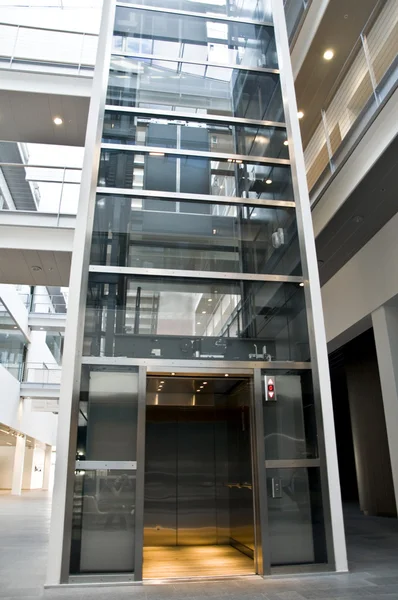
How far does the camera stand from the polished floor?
5.27 meters

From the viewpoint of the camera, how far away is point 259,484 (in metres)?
5.16

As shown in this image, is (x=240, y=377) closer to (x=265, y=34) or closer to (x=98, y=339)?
(x=98, y=339)

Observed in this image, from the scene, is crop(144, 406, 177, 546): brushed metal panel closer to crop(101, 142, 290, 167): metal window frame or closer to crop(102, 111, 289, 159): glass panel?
crop(101, 142, 290, 167): metal window frame

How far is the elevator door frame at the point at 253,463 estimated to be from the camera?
488 cm

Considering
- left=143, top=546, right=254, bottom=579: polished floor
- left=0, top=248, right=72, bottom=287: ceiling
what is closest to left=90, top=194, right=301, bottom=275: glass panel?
left=143, top=546, right=254, bottom=579: polished floor

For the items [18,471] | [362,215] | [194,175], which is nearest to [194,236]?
[194,175]

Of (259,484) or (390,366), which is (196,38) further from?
(259,484)

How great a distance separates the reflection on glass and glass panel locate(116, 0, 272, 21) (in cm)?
745

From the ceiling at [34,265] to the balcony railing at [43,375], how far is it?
35.9ft

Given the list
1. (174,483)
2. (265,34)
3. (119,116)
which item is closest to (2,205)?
A: (119,116)

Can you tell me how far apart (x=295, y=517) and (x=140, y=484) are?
1.70m

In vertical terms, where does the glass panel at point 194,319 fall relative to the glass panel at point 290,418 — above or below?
above

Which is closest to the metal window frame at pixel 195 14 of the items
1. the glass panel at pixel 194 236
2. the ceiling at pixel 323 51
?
the ceiling at pixel 323 51

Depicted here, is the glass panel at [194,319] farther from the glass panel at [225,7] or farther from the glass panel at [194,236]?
the glass panel at [225,7]
